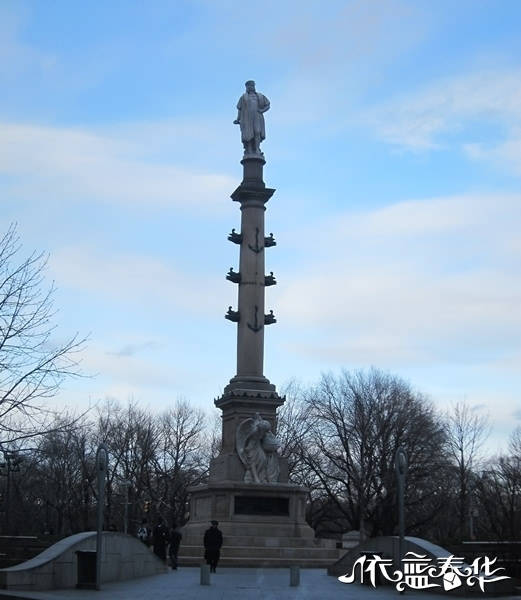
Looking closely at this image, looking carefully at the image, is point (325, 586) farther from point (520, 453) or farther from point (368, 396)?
point (520, 453)

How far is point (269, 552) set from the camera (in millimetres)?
36906

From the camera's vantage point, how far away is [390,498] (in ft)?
205

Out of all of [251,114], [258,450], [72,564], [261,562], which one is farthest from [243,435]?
[72,564]

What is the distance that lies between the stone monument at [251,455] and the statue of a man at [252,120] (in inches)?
1.8

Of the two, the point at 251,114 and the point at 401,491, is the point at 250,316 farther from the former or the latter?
the point at 401,491

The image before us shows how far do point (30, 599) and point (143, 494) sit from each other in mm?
59032

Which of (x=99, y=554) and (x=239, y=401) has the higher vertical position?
(x=239, y=401)

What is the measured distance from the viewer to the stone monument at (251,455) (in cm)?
3794

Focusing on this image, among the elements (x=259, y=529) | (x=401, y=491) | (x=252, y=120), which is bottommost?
(x=259, y=529)

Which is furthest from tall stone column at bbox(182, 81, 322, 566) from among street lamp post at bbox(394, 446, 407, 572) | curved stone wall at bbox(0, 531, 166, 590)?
street lamp post at bbox(394, 446, 407, 572)

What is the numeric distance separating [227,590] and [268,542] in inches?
546

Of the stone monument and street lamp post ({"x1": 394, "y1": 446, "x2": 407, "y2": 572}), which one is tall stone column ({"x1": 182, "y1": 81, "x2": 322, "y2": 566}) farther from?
street lamp post ({"x1": 394, "y1": 446, "x2": 407, "y2": 572})

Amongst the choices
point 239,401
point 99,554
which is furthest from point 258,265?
point 99,554

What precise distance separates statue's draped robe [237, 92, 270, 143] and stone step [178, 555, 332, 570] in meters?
19.1
